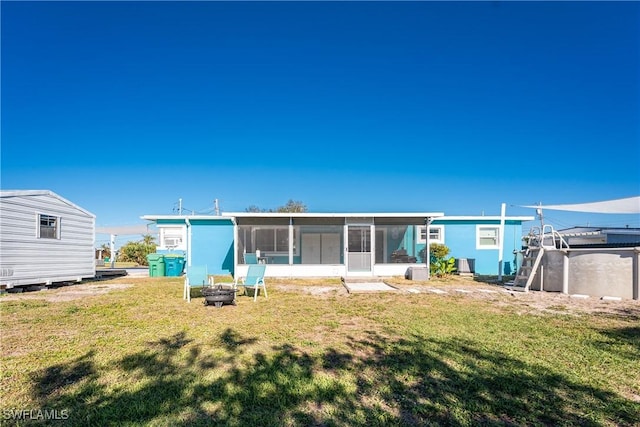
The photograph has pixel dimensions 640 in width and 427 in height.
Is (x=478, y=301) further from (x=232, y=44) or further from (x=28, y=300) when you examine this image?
(x=232, y=44)

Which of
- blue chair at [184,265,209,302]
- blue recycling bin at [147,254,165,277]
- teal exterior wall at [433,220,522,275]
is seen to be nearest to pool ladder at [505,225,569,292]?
teal exterior wall at [433,220,522,275]

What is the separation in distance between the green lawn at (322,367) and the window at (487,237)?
29.3ft

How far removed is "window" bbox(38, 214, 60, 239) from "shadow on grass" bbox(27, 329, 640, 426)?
26.8 feet

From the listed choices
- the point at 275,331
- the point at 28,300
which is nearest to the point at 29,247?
the point at 28,300

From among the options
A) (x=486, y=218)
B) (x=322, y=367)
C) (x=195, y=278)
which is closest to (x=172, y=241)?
(x=195, y=278)

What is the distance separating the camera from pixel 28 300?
786 cm

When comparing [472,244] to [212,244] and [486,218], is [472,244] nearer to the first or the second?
[486,218]

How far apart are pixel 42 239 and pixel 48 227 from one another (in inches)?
17.3

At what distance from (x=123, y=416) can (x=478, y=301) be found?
757 centimetres

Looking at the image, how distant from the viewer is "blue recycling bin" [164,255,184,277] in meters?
13.7

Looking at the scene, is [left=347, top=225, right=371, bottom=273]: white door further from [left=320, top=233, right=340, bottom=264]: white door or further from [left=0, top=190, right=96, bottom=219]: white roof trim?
[left=0, top=190, right=96, bottom=219]: white roof trim

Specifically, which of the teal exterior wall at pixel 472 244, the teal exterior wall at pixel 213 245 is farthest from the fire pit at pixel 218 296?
the teal exterior wall at pixel 472 244

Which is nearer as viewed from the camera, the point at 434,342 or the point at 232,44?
the point at 434,342

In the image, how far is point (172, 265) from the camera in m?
13.7
